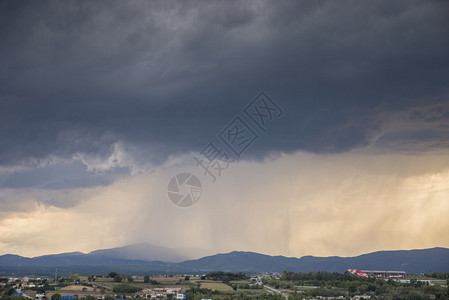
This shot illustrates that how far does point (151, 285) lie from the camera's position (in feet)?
423

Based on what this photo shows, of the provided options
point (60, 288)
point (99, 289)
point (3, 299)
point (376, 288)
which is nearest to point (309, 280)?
point (376, 288)

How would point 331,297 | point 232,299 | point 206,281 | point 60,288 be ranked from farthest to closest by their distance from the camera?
point 206,281
point 60,288
point 331,297
point 232,299

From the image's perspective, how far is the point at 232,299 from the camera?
A: 97812mm

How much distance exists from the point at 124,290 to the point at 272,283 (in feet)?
167

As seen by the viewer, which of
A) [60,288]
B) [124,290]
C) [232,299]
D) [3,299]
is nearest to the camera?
[3,299]

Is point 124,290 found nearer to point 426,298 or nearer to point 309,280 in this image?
point 309,280

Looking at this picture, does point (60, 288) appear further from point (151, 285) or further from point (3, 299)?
point (3, 299)

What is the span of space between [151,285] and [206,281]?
67.2ft

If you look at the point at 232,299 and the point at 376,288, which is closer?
the point at 232,299

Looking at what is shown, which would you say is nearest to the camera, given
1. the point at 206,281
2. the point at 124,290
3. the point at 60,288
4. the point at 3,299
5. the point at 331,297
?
the point at 3,299

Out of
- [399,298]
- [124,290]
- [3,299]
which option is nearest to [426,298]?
[399,298]

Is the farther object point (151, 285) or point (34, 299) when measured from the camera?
point (151, 285)

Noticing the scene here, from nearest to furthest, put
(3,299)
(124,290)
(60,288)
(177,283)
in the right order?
(3,299) → (124,290) → (60,288) → (177,283)

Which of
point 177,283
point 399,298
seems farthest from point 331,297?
point 177,283
